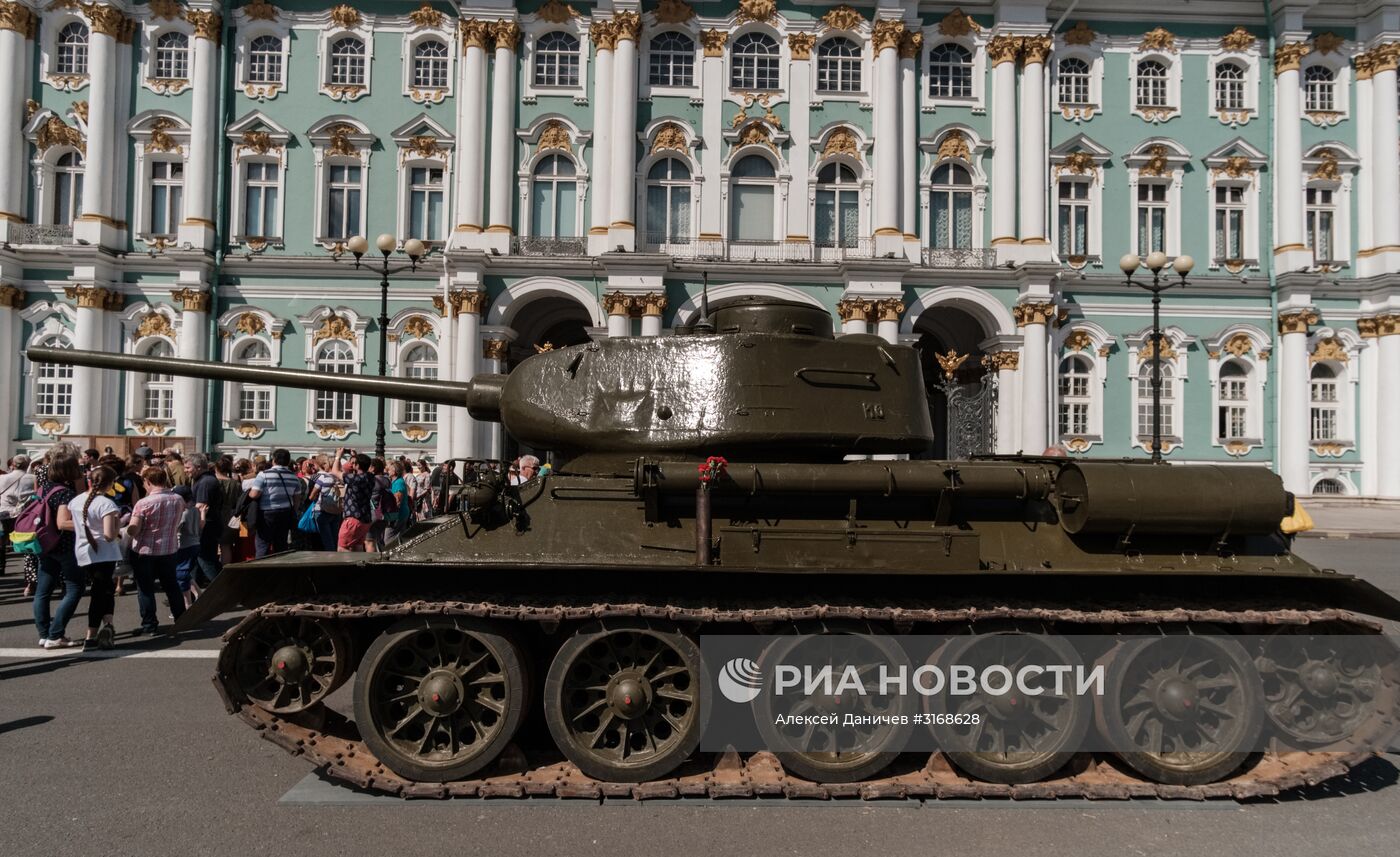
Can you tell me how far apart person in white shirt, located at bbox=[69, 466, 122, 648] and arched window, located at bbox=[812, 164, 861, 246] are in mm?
18842

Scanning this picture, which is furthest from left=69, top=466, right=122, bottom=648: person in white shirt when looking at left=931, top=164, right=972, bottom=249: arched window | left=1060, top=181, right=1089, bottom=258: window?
left=1060, top=181, right=1089, bottom=258: window

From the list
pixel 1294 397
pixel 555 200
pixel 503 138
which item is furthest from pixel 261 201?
pixel 1294 397

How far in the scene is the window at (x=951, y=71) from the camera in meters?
24.1

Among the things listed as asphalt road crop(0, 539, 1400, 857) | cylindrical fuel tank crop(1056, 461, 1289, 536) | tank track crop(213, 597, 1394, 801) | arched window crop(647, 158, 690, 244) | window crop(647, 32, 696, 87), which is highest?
A: window crop(647, 32, 696, 87)

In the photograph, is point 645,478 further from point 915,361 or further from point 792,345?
point 915,361

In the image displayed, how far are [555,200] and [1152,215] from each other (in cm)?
1703

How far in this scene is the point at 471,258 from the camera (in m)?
21.9

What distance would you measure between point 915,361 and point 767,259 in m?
17.2

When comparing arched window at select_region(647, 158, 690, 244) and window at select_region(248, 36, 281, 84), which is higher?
window at select_region(248, 36, 281, 84)

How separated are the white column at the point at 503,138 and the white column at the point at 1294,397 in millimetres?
21695

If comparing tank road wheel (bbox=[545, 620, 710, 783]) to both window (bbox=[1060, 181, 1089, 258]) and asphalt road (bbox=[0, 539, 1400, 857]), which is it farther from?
window (bbox=[1060, 181, 1089, 258])

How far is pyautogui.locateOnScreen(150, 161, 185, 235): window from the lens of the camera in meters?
23.5

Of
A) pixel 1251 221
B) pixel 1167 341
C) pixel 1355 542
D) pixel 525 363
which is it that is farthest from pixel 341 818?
pixel 1251 221

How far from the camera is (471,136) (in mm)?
22766
